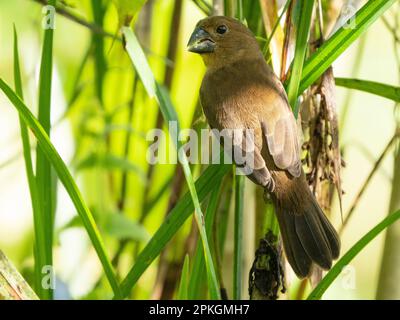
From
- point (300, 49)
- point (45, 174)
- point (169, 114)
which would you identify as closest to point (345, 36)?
point (300, 49)

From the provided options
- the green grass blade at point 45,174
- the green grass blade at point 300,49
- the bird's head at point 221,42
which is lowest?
the green grass blade at point 45,174

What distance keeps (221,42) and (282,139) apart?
1.80ft

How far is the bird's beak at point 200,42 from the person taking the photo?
256 cm

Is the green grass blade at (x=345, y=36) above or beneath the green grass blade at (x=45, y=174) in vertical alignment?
above

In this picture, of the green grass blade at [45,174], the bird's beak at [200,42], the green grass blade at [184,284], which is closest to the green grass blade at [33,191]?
the green grass blade at [45,174]

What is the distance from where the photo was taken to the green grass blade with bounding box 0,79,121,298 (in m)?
1.77

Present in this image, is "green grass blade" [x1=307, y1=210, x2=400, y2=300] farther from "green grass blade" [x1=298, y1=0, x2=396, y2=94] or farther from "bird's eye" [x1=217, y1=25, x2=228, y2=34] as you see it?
"bird's eye" [x1=217, y1=25, x2=228, y2=34]

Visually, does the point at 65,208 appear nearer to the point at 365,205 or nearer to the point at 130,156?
the point at 130,156

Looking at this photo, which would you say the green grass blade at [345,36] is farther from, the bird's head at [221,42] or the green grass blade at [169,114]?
the bird's head at [221,42]

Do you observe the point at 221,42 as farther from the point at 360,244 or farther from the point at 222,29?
the point at 360,244

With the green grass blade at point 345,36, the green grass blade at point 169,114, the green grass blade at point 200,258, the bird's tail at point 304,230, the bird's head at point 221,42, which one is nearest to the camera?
the green grass blade at point 169,114

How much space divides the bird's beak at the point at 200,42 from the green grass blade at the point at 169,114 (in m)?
0.65

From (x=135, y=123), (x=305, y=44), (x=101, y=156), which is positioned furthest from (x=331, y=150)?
(x=135, y=123)

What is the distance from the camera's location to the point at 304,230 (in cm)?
223
